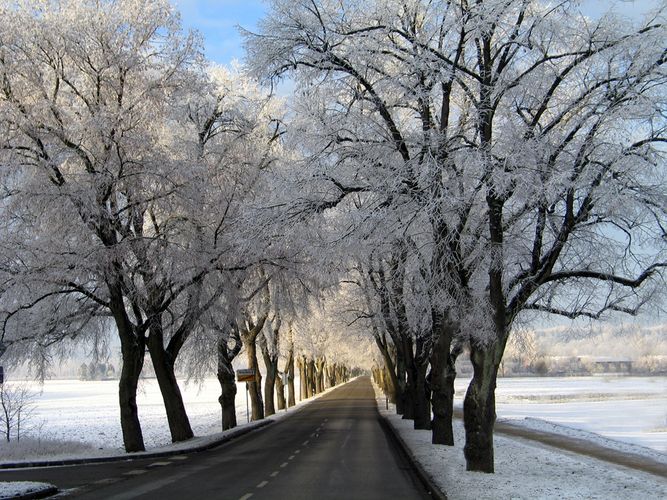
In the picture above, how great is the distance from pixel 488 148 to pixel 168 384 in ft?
53.4

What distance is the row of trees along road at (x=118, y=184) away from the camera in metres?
19.2

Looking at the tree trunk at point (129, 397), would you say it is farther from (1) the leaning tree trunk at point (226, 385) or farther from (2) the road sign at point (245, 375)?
(2) the road sign at point (245, 375)

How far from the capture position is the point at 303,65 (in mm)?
15000

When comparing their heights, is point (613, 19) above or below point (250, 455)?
above

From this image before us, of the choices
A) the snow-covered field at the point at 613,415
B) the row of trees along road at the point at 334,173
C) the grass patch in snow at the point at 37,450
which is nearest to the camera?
the row of trees along road at the point at 334,173

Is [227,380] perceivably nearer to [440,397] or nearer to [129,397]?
[129,397]

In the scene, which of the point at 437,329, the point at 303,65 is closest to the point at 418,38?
the point at 303,65

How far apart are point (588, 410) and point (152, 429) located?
101 ft

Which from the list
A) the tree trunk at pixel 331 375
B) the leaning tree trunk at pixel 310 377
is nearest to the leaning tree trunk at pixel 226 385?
the leaning tree trunk at pixel 310 377

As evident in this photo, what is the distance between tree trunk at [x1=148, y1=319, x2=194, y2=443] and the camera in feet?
80.6

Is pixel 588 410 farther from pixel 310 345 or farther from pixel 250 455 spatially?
pixel 250 455

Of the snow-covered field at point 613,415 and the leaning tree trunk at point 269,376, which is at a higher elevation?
the leaning tree trunk at point 269,376

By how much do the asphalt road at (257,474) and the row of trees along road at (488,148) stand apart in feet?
8.39

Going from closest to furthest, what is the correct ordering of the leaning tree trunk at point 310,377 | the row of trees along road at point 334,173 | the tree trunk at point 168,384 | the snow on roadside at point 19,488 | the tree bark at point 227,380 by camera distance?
the snow on roadside at point 19,488 < the row of trees along road at point 334,173 < the tree trunk at point 168,384 < the tree bark at point 227,380 < the leaning tree trunk at point 310,377
